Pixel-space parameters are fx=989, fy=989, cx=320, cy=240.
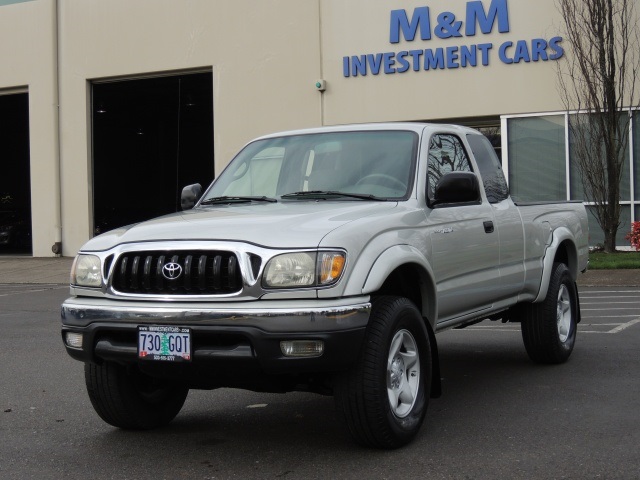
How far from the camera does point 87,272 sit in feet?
18.5

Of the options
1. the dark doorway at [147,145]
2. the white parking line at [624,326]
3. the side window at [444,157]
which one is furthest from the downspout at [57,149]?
the side window at [444,157]

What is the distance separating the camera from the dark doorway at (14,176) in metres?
34.8

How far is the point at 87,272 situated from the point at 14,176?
41168 mm

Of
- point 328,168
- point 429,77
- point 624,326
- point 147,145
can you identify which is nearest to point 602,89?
point 429,77

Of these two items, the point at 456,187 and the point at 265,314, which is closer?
the point at 265,314

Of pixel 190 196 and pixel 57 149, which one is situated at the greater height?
pixel 57 149

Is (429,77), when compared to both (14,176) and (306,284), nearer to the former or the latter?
(306,284)

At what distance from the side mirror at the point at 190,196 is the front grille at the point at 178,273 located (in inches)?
64.4

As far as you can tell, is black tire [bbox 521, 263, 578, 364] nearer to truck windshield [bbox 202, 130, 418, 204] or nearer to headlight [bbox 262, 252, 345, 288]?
truck windshield [bbox 202, 130, 418, 204]

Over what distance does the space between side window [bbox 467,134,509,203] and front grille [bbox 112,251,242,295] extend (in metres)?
2.80

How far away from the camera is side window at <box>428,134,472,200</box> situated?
6664 millimetres

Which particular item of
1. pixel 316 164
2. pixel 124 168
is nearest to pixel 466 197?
pixel 316 164

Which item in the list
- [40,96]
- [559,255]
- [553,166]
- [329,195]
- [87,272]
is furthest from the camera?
[40,96]

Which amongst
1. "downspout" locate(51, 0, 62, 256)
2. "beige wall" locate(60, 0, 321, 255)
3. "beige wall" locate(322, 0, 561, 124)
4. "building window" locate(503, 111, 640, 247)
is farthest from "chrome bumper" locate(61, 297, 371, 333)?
"downspout" locate(51, 0, 62, 256)
